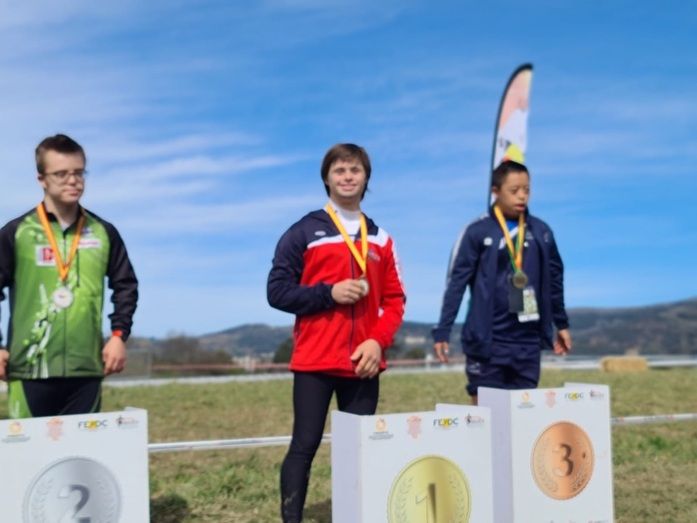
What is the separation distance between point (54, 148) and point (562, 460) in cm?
264

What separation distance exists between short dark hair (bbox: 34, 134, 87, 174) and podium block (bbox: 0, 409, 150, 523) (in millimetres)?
1077

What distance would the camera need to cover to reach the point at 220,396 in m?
13.0

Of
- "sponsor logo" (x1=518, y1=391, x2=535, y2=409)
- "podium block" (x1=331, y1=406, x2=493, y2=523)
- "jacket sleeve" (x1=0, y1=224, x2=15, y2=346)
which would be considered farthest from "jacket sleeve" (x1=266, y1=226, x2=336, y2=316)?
"jacket sleeve" (x1=0, y1=224, x2=15, y2=346)

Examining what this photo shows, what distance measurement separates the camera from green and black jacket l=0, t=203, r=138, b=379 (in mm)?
3906

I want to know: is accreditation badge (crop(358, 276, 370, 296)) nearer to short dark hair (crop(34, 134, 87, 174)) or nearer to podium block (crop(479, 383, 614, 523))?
podium block (crop(479, 383, 614, 523))

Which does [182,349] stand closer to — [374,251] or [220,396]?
[220,396]

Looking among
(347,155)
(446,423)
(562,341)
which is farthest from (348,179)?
(562,341)

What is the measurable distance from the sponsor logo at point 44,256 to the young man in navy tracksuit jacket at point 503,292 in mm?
2065

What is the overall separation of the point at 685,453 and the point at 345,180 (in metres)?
4.17

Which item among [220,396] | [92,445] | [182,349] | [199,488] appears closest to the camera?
[92,445]

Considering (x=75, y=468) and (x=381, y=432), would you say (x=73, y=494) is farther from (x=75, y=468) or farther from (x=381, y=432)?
(x=381, y=432)

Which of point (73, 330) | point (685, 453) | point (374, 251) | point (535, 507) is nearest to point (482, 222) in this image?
point (374, 251)

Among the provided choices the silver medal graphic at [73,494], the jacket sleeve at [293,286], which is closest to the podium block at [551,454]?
the jacket sleeve at [293,286]

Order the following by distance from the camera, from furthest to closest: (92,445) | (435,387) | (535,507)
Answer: (435,387) < (535,507) < (92,445)
